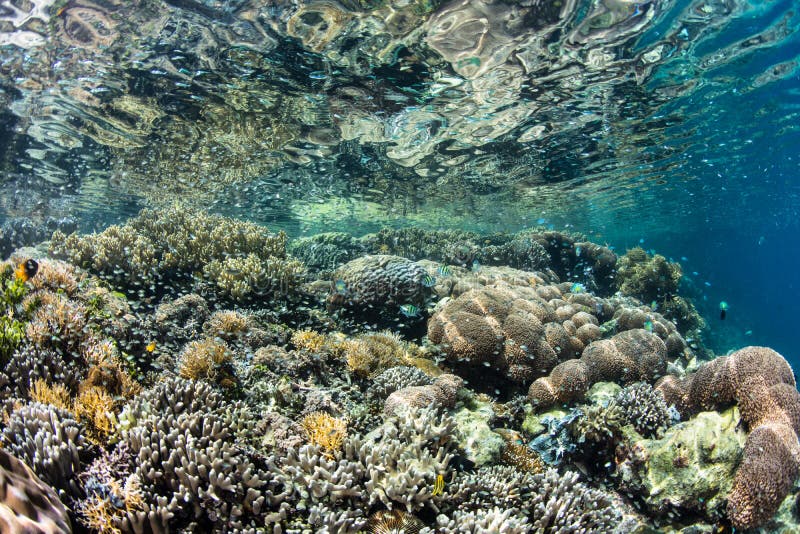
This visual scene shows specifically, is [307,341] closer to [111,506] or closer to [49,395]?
[49,395]

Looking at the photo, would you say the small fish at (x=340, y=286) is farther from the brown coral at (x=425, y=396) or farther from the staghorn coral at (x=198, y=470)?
the staghorn coral at (x=198, y=470)

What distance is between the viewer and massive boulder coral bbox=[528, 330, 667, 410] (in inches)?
241

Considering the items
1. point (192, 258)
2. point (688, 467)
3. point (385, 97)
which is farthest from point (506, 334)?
point (385, 97)

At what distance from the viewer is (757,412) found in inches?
176

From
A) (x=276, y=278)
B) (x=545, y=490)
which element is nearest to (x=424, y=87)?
(x=276, y=278)

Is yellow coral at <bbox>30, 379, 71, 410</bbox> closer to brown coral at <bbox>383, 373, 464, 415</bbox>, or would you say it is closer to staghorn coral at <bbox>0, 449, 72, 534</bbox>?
staghorn coral at <bbox>0, 449, 72, 534</bbox>

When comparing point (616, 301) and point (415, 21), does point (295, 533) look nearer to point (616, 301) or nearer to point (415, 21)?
point (415, 21)

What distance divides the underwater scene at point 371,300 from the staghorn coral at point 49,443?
0.03 metres

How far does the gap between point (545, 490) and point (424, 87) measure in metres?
11.3

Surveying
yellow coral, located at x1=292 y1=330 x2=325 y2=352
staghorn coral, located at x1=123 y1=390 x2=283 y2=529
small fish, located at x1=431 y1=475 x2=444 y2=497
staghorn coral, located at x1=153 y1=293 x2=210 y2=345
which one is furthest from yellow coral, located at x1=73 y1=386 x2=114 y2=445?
small fish, located at x1=431 y1=475 x2=444 y2=497

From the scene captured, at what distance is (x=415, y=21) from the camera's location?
28.5 ft

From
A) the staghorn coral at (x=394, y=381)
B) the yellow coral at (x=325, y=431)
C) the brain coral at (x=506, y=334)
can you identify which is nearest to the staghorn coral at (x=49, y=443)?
the yellow coral at (x=325, y=431)

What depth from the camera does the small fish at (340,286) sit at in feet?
27.0

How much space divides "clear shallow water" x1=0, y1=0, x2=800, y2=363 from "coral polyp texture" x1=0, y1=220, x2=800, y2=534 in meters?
3.01
